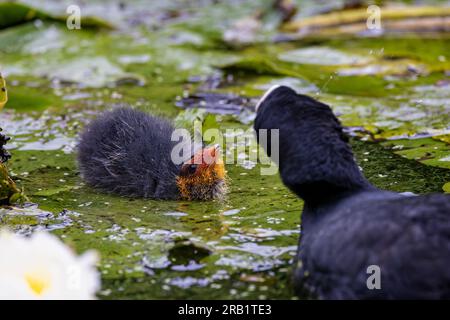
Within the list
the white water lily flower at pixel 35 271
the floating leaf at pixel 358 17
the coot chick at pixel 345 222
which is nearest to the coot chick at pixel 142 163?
the coot chick at pixel 345 222

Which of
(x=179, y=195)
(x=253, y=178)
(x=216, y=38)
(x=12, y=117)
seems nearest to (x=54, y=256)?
(x=179, y=195)

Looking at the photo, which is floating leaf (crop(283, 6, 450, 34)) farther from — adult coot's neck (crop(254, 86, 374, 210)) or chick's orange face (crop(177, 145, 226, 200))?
adult coot's neck (crop(254, 86, 374, 210))

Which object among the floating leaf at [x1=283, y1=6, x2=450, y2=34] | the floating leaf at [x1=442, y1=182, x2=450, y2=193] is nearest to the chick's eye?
the floating leaf at [x1=442, y1=182, x2=450, y2=193]

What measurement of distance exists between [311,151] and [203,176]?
1.35m

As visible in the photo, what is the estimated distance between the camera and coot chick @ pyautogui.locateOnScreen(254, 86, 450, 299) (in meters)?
2.64

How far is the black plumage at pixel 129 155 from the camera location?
4.62 metres

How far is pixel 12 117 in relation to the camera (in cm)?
615

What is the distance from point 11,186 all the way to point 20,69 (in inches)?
158

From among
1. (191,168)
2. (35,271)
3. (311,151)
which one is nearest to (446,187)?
(311,151)

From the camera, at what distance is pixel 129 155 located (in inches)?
187

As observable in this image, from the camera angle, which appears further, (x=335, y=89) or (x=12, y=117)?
(x=335, y=89)

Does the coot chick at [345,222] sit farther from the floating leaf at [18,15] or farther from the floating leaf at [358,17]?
the floating leaf at [358,17]

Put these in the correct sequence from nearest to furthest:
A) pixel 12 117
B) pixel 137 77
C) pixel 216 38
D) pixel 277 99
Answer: pixel 277 99 → pixel 12 117 → pixel 137 77 → pixel 216 38
